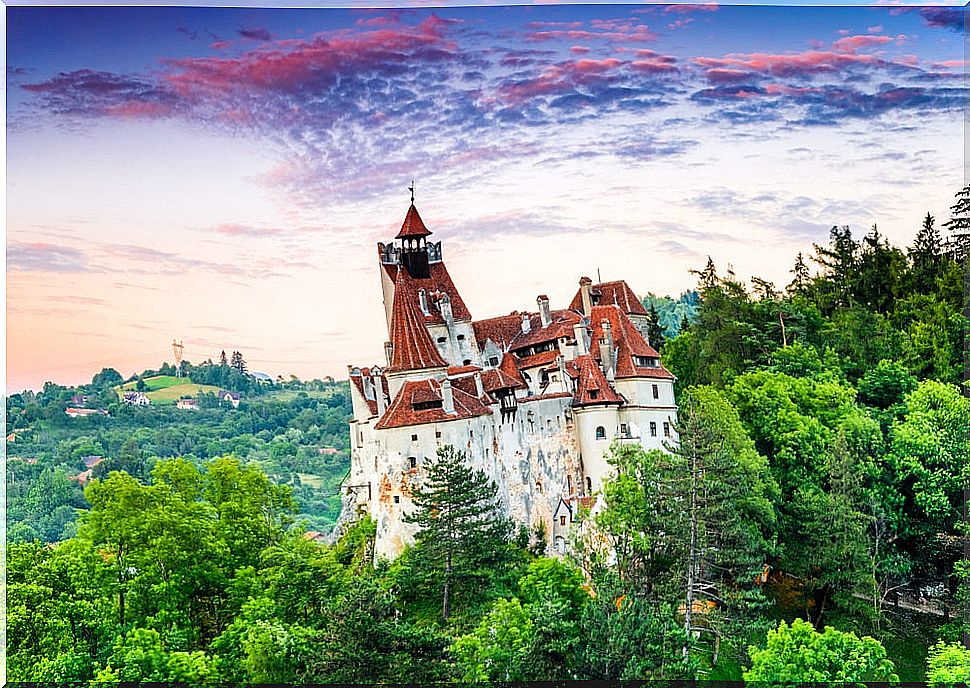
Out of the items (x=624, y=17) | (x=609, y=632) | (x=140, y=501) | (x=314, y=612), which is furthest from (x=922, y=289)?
(x=140, y=501)

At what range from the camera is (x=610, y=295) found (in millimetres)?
22469

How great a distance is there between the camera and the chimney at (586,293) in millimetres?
22141

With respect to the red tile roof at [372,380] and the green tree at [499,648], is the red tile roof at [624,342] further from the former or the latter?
the green tree at [499,648]

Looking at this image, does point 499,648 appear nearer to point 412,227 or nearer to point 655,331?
point 412,227

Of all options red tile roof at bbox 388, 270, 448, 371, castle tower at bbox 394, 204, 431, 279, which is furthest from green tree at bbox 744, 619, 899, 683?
castle tower at bbox 394, 204, 431, 279

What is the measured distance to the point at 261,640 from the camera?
17.1 meters

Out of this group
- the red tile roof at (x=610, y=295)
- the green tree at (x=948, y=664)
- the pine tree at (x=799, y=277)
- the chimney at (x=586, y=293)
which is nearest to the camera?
the green tree at (x=948, y=664)

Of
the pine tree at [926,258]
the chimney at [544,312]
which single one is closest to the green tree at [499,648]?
the chimney at [544,312]

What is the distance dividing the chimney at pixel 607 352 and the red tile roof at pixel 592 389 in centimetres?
25

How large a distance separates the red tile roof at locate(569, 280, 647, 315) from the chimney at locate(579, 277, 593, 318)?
6cm

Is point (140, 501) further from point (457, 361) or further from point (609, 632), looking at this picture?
point (609, 632)

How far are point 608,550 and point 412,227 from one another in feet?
21.0

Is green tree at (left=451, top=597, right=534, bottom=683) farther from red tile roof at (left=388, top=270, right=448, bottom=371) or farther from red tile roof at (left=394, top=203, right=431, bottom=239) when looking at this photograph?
red tile roof at (left=394, top=203, right=431, bottom=239)

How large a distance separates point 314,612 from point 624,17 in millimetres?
10204
